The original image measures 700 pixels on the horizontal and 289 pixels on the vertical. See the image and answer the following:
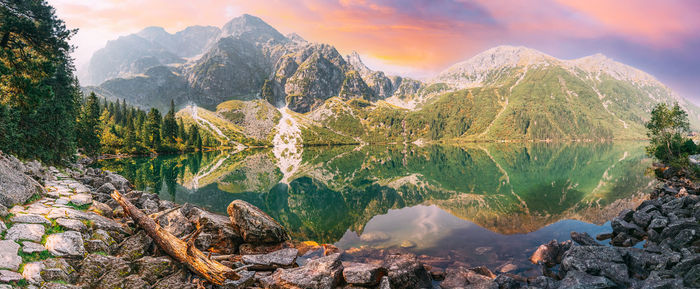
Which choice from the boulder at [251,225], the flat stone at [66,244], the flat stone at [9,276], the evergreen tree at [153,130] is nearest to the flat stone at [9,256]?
the flat stone at [9,276]

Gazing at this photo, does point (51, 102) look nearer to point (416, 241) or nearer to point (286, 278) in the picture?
point (286, 278)

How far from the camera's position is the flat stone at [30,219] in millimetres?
10445

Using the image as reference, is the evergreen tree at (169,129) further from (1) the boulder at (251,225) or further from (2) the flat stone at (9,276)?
(2) the flat stone at (9,276)

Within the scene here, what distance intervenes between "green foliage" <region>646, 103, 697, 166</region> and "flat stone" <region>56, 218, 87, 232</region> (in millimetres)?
70049

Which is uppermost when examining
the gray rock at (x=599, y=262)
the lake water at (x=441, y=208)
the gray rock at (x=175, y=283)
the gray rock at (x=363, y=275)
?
the gray rock at (x=599, y=262)

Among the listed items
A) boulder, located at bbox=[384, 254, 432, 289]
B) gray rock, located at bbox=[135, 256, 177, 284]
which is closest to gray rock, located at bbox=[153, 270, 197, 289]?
gray rock, located at bbox=[135, 256, 177, 284]

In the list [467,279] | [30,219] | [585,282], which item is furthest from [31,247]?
[585,282]

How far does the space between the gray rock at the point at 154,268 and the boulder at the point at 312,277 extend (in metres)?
4.32

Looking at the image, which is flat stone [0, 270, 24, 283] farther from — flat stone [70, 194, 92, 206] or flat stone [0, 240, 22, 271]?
flat stone [70, 194, 92, 206]

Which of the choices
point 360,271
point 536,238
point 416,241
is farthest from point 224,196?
point 536,238

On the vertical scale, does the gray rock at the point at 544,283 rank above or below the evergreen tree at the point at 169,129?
below

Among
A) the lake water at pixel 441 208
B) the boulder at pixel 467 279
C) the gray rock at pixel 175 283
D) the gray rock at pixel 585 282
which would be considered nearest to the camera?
the gray rock at pixel 175 283

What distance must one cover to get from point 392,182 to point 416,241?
30224 mm

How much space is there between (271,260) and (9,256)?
383 inches
